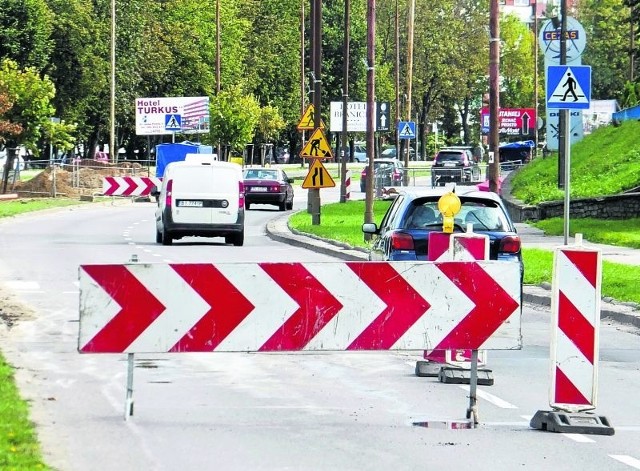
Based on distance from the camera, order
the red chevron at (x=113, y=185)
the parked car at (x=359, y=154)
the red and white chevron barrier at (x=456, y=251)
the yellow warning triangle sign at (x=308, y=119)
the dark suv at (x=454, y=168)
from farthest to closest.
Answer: the parked car at (x=359, y=154)
the dark suv at (x=454, y=168)
the yellow warning triangle sign at (x=308, y=119)
the red chevron at (x=113, y=185)
the red and white chevron barrier at (x=456, y=251)

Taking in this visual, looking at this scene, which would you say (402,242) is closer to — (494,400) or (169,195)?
(494,400)

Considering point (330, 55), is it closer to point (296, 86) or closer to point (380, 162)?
point (296, 86)

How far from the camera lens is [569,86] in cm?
2250

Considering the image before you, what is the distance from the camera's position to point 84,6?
87812mm

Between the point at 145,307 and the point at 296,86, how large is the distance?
109m

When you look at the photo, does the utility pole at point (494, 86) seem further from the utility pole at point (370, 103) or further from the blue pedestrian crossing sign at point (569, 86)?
the blue pedestrian crossing sign at point (569, 86)

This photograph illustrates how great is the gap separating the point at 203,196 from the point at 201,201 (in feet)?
0.35

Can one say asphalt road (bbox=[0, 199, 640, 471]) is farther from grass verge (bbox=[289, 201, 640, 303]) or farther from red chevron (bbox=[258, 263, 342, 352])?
grass verge (bbox=[289, 201, 640, 303])

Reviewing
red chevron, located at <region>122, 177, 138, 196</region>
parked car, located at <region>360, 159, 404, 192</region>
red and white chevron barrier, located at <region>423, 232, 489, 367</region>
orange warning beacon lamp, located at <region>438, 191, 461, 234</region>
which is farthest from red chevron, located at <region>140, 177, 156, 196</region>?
orange warning beacon lamp, located at <region>438, 191, 461, 234</region>

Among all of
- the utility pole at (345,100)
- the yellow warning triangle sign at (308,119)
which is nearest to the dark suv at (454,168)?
the utility pole at (345,100)

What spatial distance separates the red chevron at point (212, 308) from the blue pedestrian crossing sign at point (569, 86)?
12.1 meters

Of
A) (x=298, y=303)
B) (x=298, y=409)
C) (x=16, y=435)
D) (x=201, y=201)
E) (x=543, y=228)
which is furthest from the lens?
(x=543, y=228)

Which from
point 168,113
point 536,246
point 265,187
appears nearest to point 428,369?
point 536,246

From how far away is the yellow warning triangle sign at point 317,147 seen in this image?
4100cm
